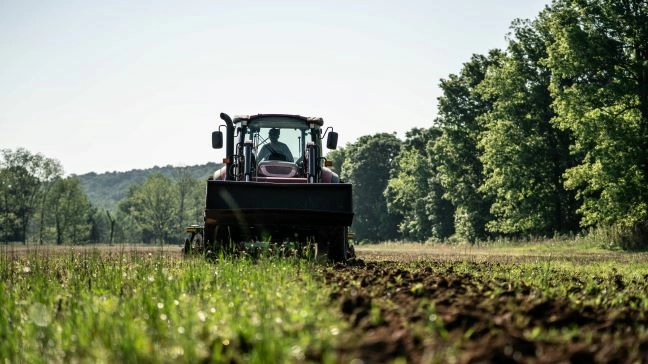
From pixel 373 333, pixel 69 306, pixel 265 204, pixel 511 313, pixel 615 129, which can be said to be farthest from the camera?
pixel 615 129

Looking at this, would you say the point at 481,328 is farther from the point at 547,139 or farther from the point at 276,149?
A: the point at 547,139

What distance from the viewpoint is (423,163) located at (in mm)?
67562

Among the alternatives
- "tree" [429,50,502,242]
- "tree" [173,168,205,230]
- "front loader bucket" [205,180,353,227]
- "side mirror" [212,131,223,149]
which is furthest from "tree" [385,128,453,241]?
"front loader bucket" [205,180,353,227]

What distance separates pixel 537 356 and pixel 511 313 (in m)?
1.35

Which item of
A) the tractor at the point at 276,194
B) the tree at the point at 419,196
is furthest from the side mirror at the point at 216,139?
the tree at the point at 419,196

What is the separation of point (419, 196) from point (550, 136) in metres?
28.3

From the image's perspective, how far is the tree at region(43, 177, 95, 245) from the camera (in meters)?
95.0

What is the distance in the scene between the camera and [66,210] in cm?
9644

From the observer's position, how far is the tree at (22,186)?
89938mm

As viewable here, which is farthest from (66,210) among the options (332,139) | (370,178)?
(332,139)

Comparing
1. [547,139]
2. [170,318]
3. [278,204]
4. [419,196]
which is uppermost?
[547,139]

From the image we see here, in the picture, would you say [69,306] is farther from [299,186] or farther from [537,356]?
[299,186]

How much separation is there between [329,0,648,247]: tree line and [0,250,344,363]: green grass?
907 inches

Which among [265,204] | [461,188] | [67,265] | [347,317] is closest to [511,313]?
[347,317]
